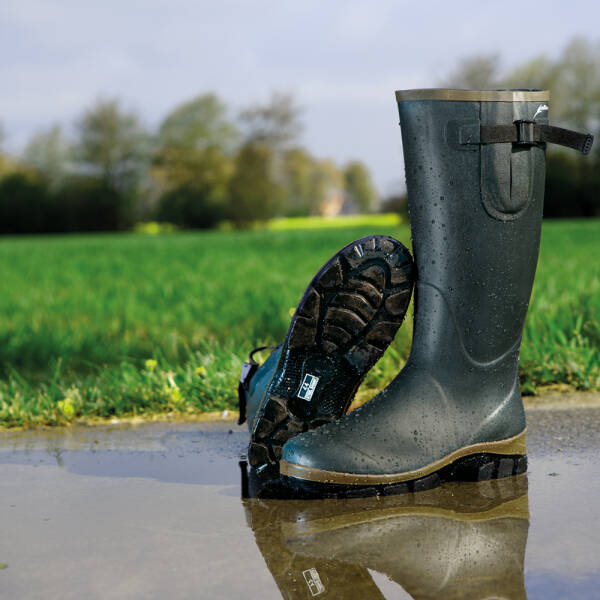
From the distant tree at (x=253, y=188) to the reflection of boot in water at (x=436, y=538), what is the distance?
47086mm

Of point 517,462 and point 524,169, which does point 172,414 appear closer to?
point 517,462

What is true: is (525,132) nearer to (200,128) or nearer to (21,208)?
(21,208)

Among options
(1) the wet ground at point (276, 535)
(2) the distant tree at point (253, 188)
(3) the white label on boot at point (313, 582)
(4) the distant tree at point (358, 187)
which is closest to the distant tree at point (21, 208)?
(2) the distant tree at point (253, 188)

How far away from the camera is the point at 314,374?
184 cm

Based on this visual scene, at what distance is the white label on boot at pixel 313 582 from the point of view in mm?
1323

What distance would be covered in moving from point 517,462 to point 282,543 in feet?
2.18

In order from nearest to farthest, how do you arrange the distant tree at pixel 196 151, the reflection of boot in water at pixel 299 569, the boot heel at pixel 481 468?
the reflection of boot in water at pixel 299 569, the boot heel at pixel 481 468, the distant tree at pixel 196 151

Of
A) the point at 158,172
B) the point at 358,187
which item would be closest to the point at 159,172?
the point at 158,172

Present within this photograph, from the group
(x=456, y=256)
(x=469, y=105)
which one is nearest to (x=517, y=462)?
(x=456, y=256)

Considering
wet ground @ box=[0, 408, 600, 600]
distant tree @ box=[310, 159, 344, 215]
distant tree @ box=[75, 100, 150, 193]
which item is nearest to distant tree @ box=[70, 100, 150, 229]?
distant tree @ box=[75, 100, 150, 193]

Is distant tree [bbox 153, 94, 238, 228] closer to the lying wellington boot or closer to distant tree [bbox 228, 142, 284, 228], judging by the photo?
distant tree [bbox 228, 142, 284, 228]

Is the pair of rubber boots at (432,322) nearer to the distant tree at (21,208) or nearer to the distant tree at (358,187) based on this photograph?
the distant tree at (21,208)

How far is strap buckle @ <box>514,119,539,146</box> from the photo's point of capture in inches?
70.4

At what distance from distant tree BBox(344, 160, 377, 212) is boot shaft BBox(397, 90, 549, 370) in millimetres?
82920
